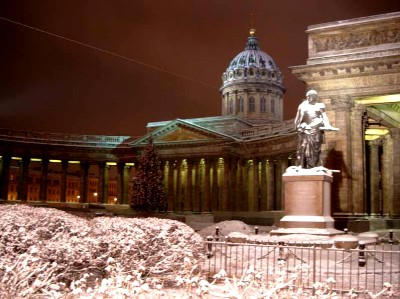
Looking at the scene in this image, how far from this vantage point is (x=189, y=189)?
77688mm

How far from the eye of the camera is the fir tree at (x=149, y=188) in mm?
58625

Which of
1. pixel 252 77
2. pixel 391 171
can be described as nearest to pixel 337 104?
pixel 391 171

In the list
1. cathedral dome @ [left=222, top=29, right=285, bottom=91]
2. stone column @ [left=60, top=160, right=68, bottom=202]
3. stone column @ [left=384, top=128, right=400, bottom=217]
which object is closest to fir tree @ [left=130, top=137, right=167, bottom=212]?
stone column @ [left=60, top=160, right=68, bottom=202]

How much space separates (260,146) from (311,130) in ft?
153

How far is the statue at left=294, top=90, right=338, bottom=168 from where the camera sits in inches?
907

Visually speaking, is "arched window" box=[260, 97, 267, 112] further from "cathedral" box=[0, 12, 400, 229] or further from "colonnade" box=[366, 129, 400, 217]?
"colonnade" box=[366, 129, 400, 217]

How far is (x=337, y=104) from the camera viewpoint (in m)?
34.0

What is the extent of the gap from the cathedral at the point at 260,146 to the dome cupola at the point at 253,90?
20 cm

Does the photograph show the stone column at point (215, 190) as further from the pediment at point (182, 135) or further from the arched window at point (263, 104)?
the arched window at point (263, 104)

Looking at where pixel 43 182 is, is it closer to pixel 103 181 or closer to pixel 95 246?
pixel 103 181

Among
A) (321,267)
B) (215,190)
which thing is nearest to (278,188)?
(215,190)

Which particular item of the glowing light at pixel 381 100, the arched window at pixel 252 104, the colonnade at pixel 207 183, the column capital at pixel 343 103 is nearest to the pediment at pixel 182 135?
the colonnade at pixel 207 183

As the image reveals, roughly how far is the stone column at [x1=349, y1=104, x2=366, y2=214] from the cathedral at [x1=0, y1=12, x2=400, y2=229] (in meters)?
0.06

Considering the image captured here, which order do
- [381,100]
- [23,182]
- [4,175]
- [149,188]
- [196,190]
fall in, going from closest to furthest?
[381,100] → [149,188] → [4,175] → [23,182] → [196,190]
